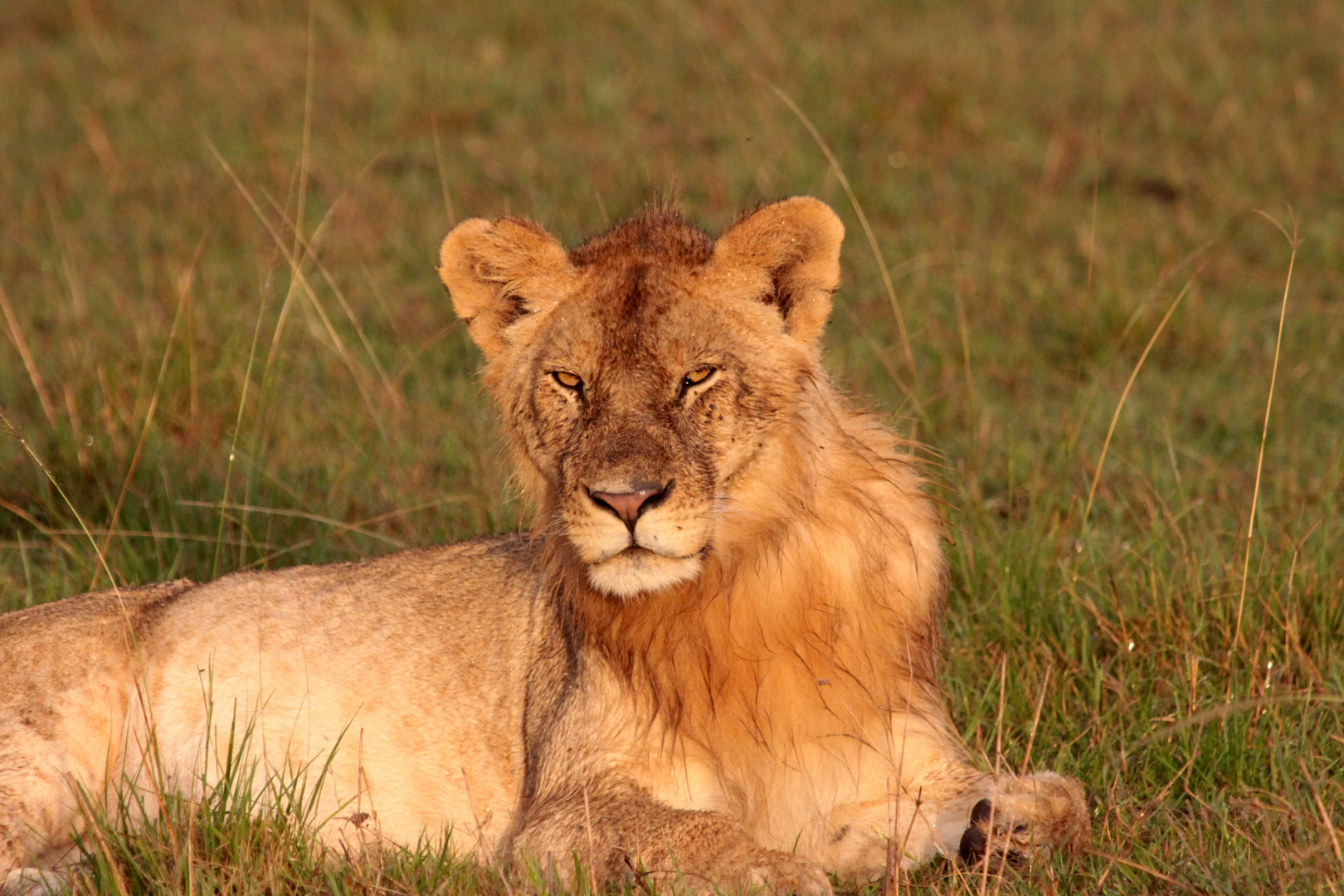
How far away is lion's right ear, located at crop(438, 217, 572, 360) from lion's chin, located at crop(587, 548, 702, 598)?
2.91 feet

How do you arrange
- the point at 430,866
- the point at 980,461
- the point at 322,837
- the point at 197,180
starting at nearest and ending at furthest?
the point at 430,866 < the point at 322,837 < the point at 980,461 < the point at 197,180

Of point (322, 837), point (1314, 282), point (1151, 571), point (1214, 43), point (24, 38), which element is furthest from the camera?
point (24, 38)

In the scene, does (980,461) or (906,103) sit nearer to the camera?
(980,461)

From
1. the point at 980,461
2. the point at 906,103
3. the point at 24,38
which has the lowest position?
the point at 980,461

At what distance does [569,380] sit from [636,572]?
0.58m

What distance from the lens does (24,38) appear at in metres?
12.1

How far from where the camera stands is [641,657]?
13.8 ft

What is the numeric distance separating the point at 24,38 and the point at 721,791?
10.2 meters

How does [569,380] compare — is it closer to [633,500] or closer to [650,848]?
[633,500]

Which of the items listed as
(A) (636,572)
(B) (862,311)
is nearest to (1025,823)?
(A) (636,572)

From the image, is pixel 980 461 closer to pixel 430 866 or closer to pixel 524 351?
pixel 524 351

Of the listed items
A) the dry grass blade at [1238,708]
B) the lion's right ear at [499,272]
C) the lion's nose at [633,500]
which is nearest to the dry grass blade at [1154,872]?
the dry grass blade at [1238,708]

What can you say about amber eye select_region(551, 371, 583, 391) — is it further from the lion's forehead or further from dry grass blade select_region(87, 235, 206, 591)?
dry grass blade select_region(87, 235, 206, 591)

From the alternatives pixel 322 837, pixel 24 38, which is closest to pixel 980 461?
pixel 322 837
